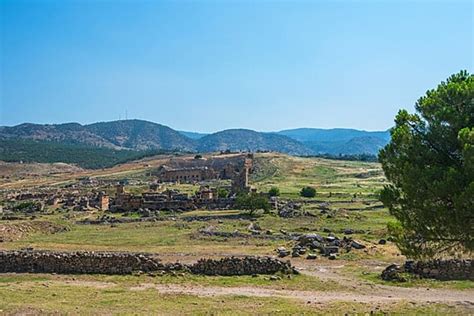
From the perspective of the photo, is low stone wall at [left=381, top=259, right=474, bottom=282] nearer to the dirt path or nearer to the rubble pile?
the dirt path

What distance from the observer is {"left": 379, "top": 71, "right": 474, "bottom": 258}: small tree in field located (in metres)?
15.4

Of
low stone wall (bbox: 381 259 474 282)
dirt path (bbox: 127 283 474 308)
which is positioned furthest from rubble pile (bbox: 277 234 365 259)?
dirt path (bbox: 127 283 474 308)

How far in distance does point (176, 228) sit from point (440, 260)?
26490mm

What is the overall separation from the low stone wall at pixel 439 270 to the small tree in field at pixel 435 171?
16.0 feet

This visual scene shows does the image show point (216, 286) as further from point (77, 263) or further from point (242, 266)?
point (77, 263)

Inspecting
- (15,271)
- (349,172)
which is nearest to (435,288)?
(15,271)

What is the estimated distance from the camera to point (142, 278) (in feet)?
→ 76.2

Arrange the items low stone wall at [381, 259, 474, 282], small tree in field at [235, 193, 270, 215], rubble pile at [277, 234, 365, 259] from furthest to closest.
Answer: small tree in field at [235, 193, 270, 215], rubble pile at [277, 234, 365, 259], low stone wall at [381, 259, 474, 282]

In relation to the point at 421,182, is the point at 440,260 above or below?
below

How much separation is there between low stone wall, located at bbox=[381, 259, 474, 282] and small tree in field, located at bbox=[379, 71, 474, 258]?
4.89m

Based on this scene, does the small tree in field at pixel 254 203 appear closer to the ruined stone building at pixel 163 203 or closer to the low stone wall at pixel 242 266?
the ruined stone building at pixel 163 203

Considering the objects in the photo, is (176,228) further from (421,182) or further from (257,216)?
(421,182)

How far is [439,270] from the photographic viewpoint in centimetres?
2286

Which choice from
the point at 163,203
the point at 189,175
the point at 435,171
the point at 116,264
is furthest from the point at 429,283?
the point at 189,175
